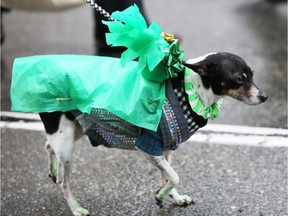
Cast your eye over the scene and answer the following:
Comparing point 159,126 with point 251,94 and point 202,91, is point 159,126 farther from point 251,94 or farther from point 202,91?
point 251,94

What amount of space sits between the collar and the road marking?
46.9 inches

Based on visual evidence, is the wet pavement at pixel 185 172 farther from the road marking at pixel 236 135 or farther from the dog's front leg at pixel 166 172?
the dog's front leg at pixel 166 172

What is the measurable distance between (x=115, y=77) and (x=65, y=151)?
1.80 ft

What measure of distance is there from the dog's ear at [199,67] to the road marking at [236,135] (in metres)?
1.31

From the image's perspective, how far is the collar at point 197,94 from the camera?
307 cm

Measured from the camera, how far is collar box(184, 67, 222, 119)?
3.07 m

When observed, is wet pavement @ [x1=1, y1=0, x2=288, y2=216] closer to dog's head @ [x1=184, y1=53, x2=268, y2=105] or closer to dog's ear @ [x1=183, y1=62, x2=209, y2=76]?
dog's head @ [x1=184, y1=53, x2=268, y2=105]

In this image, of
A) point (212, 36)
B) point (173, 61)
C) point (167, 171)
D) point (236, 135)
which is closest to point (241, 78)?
point (173, 61)

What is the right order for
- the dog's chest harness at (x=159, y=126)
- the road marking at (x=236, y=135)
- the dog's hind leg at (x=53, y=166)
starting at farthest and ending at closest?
the road marking at (x=236, y=135)
the dog's hind leg at (x=53, y=166)
the dog's chest harness at (x=159, y=126)

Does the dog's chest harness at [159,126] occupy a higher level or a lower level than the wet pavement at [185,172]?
higher

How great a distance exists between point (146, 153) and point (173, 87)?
1.24 feet

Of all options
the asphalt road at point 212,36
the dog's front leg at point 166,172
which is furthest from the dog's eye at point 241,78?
the asphalt road at point 212,36

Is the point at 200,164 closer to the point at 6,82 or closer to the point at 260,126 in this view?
the point at 260,126

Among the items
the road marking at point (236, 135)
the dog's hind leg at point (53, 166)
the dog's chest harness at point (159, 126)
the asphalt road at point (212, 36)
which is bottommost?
the asphalt road at point (212, 36)
